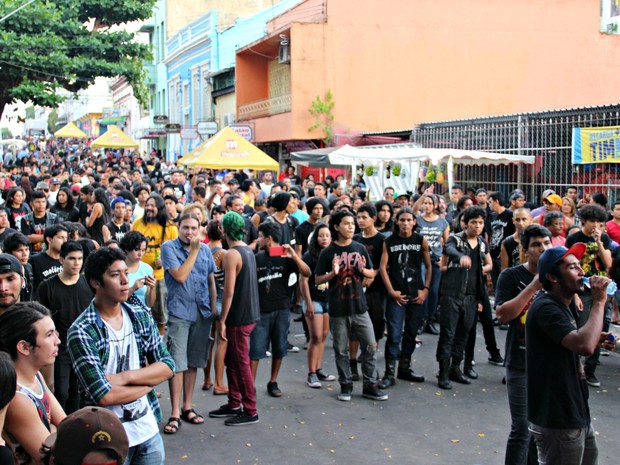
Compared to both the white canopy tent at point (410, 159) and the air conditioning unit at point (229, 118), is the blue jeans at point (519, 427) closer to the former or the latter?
the white canopy tent at point (410, 159)

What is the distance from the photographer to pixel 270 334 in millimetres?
7895

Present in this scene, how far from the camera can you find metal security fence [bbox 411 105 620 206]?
47.3 feet

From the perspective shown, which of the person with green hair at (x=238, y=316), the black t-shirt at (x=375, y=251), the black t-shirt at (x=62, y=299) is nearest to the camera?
the black t-shirt at (x=62, y=299)

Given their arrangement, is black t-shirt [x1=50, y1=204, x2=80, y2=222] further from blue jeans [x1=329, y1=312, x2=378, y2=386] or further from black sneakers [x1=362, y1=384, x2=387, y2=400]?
black sneakers [x1=362, y1=384, x2=387, y2=400]

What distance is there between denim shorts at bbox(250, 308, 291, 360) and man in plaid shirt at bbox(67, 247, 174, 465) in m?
3.40

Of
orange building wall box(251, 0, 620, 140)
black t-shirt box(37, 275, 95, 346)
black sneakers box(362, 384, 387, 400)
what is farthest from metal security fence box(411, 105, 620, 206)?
black t-shirt box(37, 275, 95, 346)

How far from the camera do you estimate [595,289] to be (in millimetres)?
4016

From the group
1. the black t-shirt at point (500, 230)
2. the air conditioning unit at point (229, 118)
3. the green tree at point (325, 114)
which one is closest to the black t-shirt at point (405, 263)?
the black t-shirt at point (500, 230)

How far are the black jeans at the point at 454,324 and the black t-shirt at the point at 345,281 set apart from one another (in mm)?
Result: 922

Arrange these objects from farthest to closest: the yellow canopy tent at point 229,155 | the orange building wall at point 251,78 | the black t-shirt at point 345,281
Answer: the orange building wall at point 251,78 → the yellow canopy tent at point 229,155 → the black t-shirt at point 345,281

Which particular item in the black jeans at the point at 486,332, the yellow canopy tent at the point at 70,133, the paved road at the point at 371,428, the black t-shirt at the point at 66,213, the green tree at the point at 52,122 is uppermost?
the green tree at the point at 52,122

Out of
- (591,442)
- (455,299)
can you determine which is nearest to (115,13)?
(455,299)

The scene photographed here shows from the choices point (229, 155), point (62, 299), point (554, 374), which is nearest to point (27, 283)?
point (62, 299)

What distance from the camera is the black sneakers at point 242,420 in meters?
7.07
